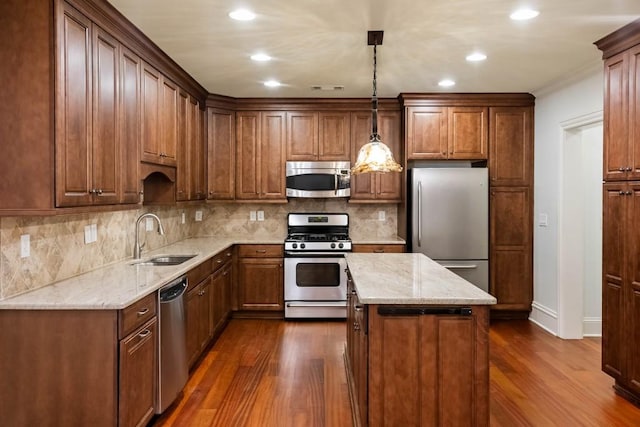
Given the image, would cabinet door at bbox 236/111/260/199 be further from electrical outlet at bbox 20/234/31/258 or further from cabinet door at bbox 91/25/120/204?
electrical outlet at bbox 20/234/31/258

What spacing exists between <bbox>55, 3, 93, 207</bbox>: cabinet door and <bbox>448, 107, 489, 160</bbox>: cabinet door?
380 cm

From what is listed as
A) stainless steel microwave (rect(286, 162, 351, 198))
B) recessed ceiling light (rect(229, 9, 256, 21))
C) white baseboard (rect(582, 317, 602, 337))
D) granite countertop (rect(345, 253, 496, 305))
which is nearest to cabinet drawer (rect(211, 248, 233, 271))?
stainless steel microwave (rect(286, 162, 351, 198))

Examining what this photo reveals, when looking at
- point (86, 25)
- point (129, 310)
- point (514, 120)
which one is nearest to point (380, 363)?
point (129, 310)

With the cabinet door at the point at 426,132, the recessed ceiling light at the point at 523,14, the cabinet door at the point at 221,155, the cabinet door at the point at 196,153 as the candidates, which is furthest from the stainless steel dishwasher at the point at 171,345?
the cabinet door at the point at 426,132

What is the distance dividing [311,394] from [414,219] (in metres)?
2.40

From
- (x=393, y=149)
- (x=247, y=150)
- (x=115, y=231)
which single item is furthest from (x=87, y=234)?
(x=393, y=149)

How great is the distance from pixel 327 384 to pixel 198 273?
1365 millimetres

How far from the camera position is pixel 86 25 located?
8.04 feet

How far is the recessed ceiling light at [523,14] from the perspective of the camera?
2746mm

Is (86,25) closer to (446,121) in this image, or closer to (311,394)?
(311,394)

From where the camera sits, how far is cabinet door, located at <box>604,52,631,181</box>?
3.06 metres

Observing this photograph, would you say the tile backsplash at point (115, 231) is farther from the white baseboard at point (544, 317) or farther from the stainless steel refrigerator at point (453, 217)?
the white baseboard at point (544, 317)

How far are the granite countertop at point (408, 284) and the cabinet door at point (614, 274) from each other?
128 centimetres

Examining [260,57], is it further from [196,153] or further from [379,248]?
[379,248]
